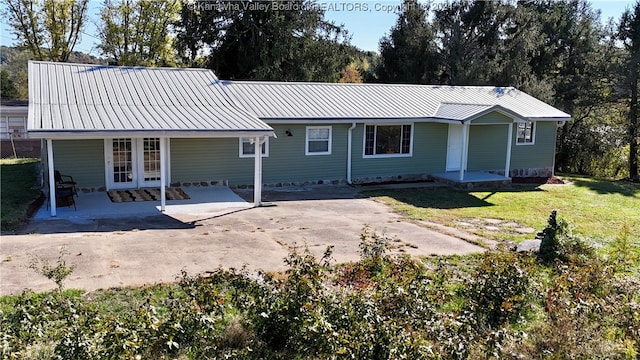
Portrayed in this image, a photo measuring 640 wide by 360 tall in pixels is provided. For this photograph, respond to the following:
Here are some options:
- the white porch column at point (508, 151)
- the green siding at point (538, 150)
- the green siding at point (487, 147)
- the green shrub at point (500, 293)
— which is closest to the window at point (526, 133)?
the green siding at point (538, 150)

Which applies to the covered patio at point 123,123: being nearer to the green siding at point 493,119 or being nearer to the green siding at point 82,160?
the green siding at point 82,160

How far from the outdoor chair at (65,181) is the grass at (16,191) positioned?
0.70 m

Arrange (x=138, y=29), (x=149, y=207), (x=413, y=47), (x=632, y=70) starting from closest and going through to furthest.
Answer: (x=149, y=207) → (x=632, y=70) → (x=413, y=47) → (x=138, y=29)

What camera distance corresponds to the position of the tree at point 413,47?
2850 cm

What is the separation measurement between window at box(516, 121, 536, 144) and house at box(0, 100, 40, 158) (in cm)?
2082

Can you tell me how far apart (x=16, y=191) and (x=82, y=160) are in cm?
182

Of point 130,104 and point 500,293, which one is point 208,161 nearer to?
point 130,104

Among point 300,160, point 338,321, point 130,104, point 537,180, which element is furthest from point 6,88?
point 338,321

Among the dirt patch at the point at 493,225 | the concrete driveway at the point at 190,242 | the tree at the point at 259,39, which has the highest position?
the tree at the point at 259,39

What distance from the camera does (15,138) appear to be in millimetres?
23859

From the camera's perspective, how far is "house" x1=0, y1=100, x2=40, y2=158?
23359 mm

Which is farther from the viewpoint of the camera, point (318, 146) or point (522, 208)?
point (318, 146)

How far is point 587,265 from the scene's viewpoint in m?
7.22

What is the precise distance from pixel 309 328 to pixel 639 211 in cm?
1336
